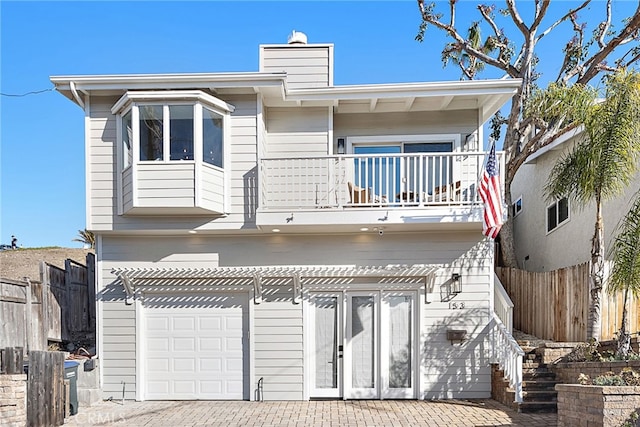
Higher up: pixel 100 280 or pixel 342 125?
pixel 342 125

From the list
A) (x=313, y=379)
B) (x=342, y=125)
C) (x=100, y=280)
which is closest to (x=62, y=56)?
(x=100, y=280)

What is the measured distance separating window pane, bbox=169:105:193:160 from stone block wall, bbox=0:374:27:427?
4227 mm

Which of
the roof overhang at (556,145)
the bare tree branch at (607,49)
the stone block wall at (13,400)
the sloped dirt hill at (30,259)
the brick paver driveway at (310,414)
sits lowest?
the brick paver driveway at (310,414)

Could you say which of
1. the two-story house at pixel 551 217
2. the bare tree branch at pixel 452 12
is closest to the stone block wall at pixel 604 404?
the two-story house at pixel 551 217

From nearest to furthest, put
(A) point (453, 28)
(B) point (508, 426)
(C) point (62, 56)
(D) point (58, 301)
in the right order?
1. (B) point (508, 426)
2. (D) point (58, 301)
3. (C) point (62, 56)
4. (A) point (453, 28)

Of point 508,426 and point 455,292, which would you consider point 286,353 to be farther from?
point 508,426

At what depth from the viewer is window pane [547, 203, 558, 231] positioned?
1271cm

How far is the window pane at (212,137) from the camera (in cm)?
861

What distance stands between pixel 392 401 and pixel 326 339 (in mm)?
1676

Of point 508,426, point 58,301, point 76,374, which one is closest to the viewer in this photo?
point 508,426

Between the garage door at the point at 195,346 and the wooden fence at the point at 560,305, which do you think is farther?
the garage door at the point at 195,346

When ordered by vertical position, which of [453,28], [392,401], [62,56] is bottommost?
[392,401]

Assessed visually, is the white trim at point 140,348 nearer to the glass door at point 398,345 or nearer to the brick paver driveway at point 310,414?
the brick paver driveway at point 310,414

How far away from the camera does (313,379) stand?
8.98 m
